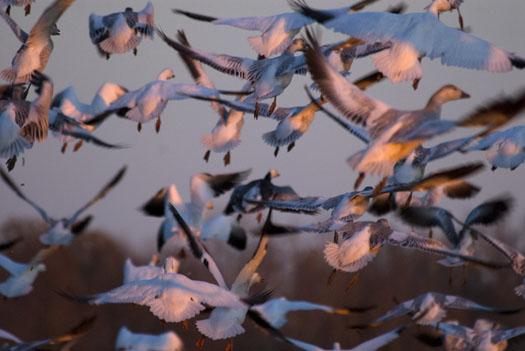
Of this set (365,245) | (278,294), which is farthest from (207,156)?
(278,294)

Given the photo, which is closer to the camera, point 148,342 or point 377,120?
point 377,120

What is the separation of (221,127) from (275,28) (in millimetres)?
1757

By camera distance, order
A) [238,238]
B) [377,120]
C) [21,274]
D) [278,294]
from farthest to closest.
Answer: [278,294], [238,238], [21,274], [377,120]

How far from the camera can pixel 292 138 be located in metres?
9.45

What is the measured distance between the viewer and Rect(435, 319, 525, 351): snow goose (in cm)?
991

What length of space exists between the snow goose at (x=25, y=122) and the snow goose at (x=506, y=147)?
2.82 m

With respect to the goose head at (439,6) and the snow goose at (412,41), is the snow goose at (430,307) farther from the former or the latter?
the snow goose at (412,41)

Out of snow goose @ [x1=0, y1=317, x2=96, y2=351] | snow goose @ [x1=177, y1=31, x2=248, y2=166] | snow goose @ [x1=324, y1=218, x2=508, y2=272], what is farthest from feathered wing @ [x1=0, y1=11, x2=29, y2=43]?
snow goose @ [x1=324, y1=218, x2=508, y2=272]

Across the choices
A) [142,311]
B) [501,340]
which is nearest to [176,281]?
[501,340]

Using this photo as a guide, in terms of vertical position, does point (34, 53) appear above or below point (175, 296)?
above

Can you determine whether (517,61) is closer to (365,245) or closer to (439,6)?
(439,6)

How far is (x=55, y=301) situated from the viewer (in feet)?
101

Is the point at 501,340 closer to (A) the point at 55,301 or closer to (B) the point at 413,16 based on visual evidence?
(B) the point at 413,16

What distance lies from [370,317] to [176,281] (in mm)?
20812
